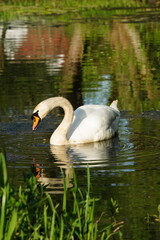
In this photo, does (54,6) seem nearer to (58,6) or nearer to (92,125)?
(58,6)

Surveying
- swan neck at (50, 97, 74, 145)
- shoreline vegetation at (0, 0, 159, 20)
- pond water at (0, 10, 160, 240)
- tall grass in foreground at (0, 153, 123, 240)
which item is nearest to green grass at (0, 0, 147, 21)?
shoreline vegetation at (0, 0, 159, 20)

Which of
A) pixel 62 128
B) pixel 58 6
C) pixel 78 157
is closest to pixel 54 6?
pixel 58 6

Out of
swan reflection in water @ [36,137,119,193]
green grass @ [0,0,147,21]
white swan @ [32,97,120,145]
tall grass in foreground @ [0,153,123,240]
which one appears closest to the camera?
tall grass in foreground @ [0,153,123,240]

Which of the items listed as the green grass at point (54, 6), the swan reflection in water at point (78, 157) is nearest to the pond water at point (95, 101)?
the swan reflection in water at point (78, 157)

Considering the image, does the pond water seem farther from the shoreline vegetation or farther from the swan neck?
the shoreline vegetation

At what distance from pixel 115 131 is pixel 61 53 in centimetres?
1248

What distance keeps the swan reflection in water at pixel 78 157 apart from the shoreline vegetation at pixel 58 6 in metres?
29.3

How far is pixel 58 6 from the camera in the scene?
1692 inches

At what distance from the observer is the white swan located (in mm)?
10633

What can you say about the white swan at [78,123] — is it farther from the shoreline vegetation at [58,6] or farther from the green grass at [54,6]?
the shoreline vegetation at [58,6]

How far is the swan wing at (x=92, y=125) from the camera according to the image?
10852 millimetres

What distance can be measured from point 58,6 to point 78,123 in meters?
32.6

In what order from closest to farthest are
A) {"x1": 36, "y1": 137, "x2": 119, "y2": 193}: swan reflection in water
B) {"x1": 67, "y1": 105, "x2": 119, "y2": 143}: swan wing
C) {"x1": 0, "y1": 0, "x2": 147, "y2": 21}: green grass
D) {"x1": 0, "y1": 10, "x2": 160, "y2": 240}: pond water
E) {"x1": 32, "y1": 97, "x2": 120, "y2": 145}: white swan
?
{"x1": 0, "y1": 10, "x2": 160, "y2": 240}: pond water < {"x1": 36, "y1": 137, "x2": 119, "y2": 193}: swan reflection in water < {"x1": 32, "y1": 97, "x2": 120, "y2": 145}: white swan < {"x1": 67, "y1": 105, "x2": 119, "y2": 143}: swan wing < {"x1": 0, "y1": 0, "x2": 147, "y2": 21}: green grass

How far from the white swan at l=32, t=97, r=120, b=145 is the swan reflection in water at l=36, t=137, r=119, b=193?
105 millimetres
